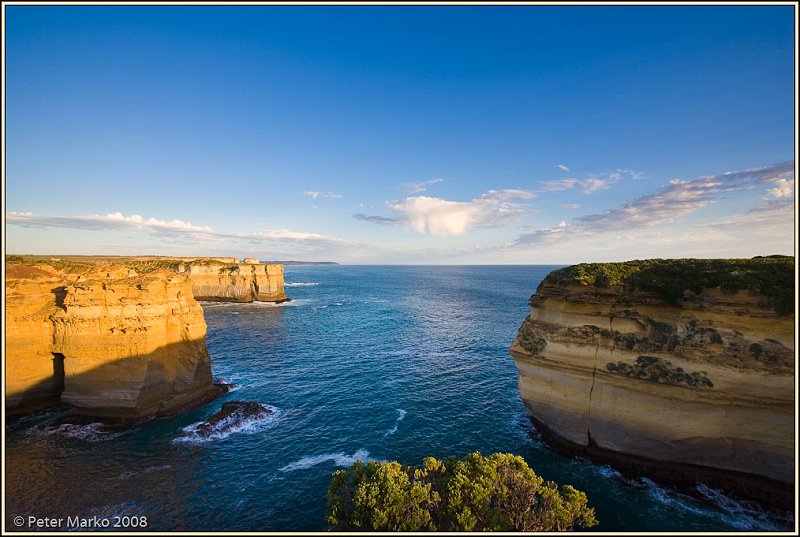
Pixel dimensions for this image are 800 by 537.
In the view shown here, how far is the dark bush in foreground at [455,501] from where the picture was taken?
678 inches

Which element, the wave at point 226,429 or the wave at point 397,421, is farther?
the wave at point 397,421

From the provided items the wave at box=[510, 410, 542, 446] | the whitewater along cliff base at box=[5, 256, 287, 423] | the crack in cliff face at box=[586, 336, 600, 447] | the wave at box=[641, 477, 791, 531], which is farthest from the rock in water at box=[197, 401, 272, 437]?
the wave at box=[641, 477, 791, 531]

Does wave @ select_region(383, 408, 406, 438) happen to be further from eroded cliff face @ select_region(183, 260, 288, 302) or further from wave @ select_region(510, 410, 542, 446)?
eroded cliff face @ select_region(183, 260, 288, 302)

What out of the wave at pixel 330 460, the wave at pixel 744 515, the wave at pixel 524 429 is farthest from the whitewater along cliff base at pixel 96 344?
the wave at pixel 744 515

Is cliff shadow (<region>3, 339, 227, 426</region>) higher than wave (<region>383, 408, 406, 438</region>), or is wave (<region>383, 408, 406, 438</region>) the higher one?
cliff shadow (<region>3, 339, 227, 426</region>)

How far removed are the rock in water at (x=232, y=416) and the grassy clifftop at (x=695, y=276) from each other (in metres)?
29.4

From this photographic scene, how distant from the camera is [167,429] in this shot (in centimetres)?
3112

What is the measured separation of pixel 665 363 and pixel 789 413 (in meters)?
6.58

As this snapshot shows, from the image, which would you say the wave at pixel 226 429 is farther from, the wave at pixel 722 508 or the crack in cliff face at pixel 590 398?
the wave at pixel 722 508

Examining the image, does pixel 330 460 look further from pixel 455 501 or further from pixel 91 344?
pixel 91 344

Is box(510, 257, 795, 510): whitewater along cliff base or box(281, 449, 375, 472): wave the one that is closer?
box(510, 257, 795, 510): whitewater along cliff base

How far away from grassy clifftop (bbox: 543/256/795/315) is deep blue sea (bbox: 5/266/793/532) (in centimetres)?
1309

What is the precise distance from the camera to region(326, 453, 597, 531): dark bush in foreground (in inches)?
678

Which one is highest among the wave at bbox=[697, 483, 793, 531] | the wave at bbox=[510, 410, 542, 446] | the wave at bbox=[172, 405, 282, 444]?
the wave at bbox=[510, 410, 542, 446]
